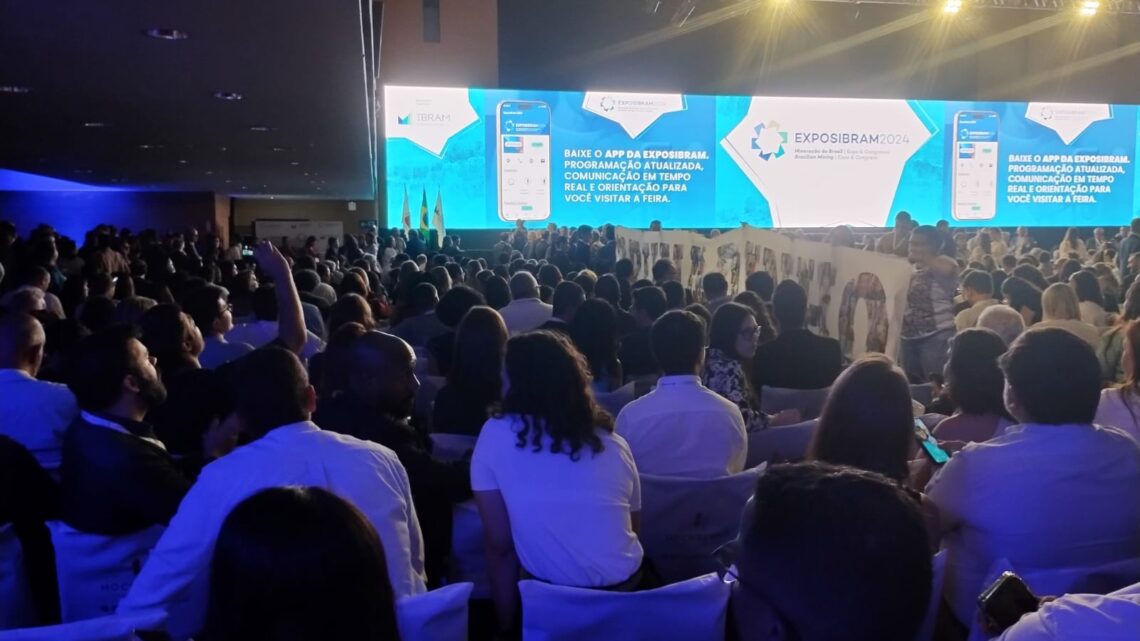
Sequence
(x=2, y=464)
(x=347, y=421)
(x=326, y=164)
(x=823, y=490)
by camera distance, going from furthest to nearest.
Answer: (x=326, y=164), (x=347, y=421), (x=2, y=464), (x=823, y=490)

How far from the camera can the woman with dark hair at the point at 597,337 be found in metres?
4.50

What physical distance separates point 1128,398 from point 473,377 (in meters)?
2.37

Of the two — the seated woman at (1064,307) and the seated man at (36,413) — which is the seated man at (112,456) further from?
the seated woman at (1064,307)

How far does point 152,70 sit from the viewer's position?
19.6ft

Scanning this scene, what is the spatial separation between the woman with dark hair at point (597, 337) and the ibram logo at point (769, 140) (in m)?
11.1

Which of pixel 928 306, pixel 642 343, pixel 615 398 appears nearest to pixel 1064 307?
pixel 928 306

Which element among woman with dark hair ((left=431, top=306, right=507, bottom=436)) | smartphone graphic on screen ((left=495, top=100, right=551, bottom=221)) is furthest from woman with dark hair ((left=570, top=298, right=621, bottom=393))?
smartphone graphic on screen ((left=495, top=100, right=551, bottom=221))

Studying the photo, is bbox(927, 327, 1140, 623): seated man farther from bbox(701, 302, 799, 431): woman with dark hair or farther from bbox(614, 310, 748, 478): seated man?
bbox(701, 302, 799, 431): woman with dark hair

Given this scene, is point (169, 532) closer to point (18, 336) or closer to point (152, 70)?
point (18, 336)

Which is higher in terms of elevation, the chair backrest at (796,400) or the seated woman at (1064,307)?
the seated woman at (1064,307)

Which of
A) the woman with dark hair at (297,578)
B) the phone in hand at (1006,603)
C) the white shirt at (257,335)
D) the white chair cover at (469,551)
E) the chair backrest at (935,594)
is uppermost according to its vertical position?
the woman with dark hair at (297,578)

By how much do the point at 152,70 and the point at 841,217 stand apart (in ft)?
38.6

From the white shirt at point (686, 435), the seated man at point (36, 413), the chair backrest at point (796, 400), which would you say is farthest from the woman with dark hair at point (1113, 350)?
the seated man at point (36, 413)

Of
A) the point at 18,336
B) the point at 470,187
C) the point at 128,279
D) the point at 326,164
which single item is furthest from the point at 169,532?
the point at 326,164
